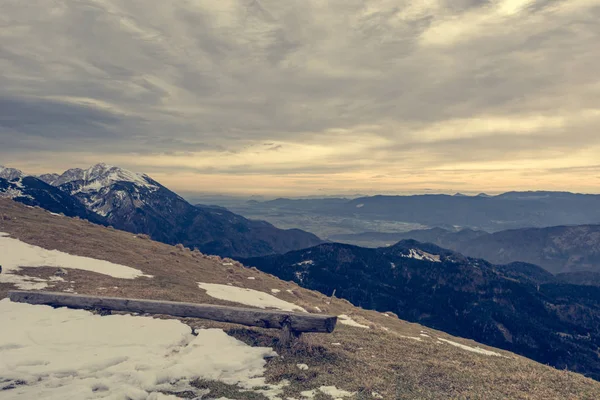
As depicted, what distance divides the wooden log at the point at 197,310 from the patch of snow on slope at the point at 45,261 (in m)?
8.34

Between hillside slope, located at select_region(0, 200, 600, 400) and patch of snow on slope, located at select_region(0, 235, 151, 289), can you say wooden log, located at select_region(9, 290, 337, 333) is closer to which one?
hillside slope, located at select_region(0, 200, 600, 400)

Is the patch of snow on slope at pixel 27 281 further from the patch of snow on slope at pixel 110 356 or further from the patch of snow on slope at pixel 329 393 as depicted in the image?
the patch of snow on slope at pixel 329 393

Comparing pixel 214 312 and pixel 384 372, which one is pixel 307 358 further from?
pixel 214 312

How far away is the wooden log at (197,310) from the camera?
13445mm

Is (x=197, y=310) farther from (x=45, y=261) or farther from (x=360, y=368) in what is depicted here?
(x=45, y=261)

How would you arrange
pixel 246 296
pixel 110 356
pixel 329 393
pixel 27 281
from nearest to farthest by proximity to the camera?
pixel 329 393
pixel 110 356
pixel 27 281
pixel 246 296

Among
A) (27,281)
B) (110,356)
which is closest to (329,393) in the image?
(110,356)

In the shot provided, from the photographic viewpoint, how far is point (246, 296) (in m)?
27.2

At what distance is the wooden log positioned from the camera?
44.1 ft

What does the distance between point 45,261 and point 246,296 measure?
1511cm

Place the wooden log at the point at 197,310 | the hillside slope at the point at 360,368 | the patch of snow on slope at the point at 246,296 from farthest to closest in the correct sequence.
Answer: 1. the patch of snow on slope at the point at 246,296
2. the wooden log at the point at 197,310
3. the hillside slope at the point at 360,368

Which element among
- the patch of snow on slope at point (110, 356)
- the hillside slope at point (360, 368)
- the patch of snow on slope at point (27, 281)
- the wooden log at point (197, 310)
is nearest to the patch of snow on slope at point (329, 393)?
the hillside slope at point (360, 368)

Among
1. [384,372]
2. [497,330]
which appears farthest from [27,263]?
[497,330]

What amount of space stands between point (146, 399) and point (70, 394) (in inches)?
80.8
